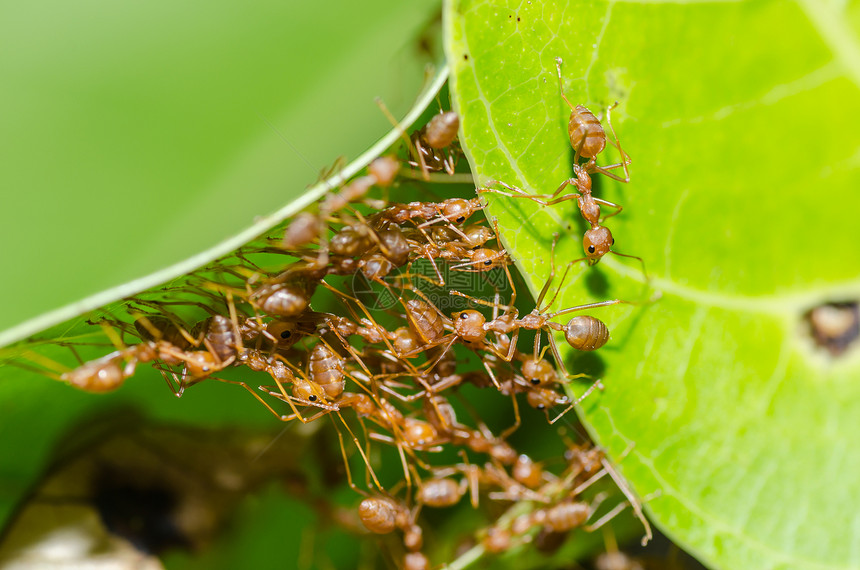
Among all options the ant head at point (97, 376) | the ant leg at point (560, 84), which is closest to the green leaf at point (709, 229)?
the ant leg at point (560, 84)

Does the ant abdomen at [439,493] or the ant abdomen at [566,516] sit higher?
the ant abdomen at [439,493]

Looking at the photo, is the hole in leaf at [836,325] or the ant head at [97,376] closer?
the hole in leaf at [836,325]

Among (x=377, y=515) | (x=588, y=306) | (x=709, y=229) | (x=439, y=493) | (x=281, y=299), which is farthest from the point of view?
(x=439, y=493)

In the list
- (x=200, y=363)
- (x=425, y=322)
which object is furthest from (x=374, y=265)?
(x=200, y=363)

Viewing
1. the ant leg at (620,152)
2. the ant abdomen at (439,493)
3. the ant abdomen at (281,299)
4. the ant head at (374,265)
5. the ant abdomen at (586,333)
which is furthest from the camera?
the ant abdomen at (439,493)

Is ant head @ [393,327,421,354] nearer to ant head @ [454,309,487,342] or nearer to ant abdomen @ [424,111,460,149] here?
ant head @ [454,309,487,342]

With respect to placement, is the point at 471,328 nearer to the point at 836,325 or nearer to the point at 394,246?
the point at 394,246

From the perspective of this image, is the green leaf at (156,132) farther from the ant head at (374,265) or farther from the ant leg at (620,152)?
the ant leg at (620,152)
